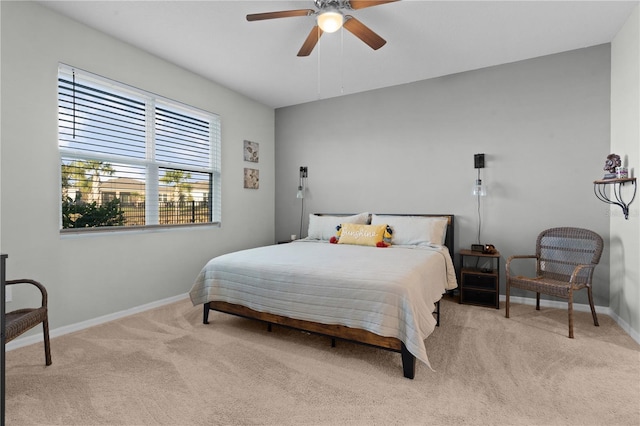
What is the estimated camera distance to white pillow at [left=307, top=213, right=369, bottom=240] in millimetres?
4180

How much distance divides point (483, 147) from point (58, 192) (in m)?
4.40

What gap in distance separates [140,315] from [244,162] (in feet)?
7.86

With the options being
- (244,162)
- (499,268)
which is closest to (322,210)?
(244,162)

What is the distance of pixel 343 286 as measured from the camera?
7.24ft

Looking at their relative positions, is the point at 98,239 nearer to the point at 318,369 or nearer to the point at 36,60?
the point at 36,60

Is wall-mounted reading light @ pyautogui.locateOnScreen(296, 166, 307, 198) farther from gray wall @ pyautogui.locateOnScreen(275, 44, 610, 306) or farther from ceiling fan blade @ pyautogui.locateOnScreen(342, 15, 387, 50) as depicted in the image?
ceiling fan blade @ pyautogui.locateOnScreen(342, 15, 387, 50)

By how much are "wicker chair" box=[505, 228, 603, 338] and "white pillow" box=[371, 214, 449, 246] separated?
767 millimetres

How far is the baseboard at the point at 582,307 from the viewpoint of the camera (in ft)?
8.65

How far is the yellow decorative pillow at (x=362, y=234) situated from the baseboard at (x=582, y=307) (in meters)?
1.65

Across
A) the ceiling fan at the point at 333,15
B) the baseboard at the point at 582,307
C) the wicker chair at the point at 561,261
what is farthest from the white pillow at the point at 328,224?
the ceiling fan at the point at 333,15

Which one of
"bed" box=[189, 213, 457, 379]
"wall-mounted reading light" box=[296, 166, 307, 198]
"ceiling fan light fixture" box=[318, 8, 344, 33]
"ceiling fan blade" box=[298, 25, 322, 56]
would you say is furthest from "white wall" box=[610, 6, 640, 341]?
"wall-mounted reading light" box=[296, 166, 307, 198]

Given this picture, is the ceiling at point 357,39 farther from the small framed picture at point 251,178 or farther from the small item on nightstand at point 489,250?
the small item on nightstand at point 489,250

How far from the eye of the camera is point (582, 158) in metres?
3.31

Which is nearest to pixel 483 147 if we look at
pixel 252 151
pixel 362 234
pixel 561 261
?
pixel 561 261
